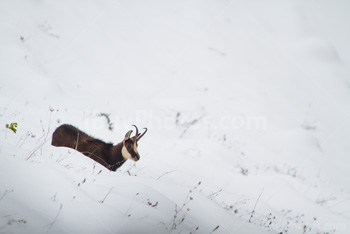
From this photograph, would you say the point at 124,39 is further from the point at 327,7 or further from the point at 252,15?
the point at 327,7

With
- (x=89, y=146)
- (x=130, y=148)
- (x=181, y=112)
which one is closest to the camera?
(x=89, y=146)

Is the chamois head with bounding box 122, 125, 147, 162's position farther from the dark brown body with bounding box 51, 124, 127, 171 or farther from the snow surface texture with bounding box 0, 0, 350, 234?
the snow surface texture with bounding box 0, 0, 350, 234

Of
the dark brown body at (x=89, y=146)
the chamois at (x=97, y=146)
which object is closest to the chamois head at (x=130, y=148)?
the chamois at (x=97, y=146)

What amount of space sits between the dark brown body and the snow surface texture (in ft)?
1.02

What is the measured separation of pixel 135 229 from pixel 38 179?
92 cm

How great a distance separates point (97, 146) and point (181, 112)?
212 inches

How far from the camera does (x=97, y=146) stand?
15.3 ft

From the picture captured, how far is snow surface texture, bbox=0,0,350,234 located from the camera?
258 cm

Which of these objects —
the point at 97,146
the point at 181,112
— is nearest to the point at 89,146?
the point at 97,146

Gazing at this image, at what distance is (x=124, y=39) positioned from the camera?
11891mm

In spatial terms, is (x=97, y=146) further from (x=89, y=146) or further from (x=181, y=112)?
(x=181, y=112)

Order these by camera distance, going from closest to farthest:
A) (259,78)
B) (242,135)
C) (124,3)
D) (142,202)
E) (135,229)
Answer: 1. (135,229)
2. (142,202)
3. (242,135)
4. (259,78)
5. (124,3)

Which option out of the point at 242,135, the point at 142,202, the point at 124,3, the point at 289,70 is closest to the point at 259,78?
the point at 289,70

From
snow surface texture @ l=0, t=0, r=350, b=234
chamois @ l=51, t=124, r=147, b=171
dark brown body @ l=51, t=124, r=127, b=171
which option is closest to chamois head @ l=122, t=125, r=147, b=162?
chamois @ l=51, t=124, r=147, b=171
